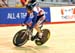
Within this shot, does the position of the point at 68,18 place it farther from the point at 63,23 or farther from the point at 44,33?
the point at 44,33

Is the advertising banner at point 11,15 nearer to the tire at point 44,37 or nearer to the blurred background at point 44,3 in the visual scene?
the blurred background at point 44,3

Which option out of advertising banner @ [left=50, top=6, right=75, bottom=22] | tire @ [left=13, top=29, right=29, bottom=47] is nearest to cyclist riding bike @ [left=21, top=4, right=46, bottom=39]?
tire @ [left=13, top=29, right=29, bottom=47]

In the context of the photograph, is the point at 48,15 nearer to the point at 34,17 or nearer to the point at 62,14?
the point at 62,14

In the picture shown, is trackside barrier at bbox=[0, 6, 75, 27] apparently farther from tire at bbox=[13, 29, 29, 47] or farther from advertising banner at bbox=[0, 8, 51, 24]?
tire at bbox=[13, 29, 29, 47]

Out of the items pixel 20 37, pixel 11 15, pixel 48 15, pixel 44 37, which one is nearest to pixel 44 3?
pixel 48 15

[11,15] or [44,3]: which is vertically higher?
[11,15]

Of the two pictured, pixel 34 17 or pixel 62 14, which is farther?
pixel 62 14

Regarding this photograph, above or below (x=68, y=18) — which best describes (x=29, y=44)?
above

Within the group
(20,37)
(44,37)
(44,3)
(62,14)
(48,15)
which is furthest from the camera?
(44,3)

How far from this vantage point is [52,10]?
63.4ft

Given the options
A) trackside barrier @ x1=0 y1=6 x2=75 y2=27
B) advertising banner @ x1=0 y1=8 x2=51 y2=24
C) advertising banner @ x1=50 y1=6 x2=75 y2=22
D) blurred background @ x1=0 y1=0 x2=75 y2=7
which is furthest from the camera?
blurred background @ x1=0 y1=0 x2=75 y2=7

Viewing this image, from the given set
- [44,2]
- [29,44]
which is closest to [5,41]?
[29,44]

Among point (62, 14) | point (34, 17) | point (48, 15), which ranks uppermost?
point (34, 17)

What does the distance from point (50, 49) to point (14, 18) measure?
8.92 meters
